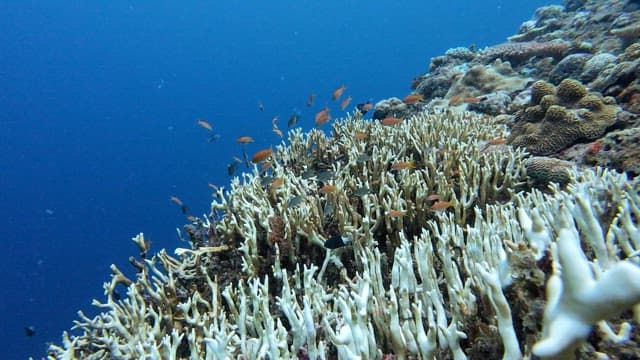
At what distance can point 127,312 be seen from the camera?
408 cm

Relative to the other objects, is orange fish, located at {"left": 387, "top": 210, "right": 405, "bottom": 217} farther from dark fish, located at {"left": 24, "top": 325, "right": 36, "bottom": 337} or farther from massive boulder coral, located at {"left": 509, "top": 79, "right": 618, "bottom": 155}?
dark fish, located at {"left": 24, "top": 325, "right": 36, "bottom": 337}

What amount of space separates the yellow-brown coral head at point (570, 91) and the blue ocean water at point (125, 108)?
5080 cm

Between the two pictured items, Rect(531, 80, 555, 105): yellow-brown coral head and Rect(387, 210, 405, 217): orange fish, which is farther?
Rect(531, 80, 555, 105): yellow-brown coral head

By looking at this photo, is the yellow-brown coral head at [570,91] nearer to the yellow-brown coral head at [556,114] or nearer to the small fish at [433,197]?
the yellow-brown coral head at [556,114]

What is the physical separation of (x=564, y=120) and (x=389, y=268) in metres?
3.52

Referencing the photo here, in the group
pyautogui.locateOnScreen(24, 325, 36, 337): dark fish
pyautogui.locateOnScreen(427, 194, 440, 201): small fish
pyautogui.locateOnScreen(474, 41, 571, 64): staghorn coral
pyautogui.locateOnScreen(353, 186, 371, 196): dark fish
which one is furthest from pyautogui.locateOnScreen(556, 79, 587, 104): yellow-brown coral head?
pyautogui.locateOnScreen(24, 325, 36, 337): dark fish

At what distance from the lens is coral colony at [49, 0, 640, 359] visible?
1.86 m

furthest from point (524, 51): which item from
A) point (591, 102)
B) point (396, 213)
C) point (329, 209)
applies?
point (329, 209)

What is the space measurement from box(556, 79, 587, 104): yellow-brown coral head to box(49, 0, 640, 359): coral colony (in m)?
0.02

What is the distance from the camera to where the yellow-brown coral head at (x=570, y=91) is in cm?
587

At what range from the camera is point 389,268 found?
13.2ft

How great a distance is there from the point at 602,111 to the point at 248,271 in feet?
16.8

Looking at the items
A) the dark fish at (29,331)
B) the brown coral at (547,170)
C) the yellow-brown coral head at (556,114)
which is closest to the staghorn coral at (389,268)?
the brown coral at (547,170)

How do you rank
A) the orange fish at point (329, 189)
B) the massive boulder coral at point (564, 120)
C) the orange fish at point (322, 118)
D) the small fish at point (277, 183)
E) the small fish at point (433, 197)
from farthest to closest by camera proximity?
the orange fish at point (322, 118) → the massive boulder coral at point (564, 120) → the small fish at point (277, 183) → the orange fish at point (329, 189) → the small fish at point (433, 197)
